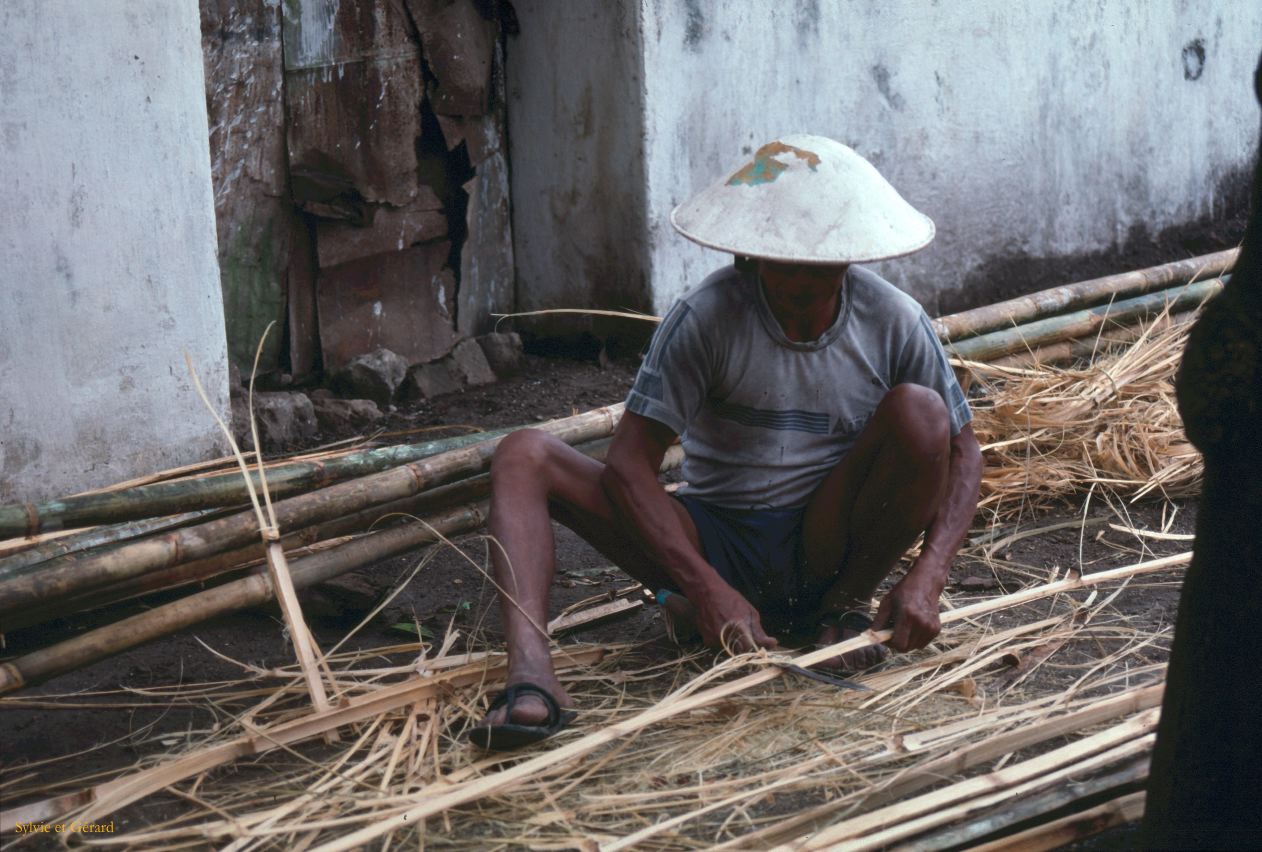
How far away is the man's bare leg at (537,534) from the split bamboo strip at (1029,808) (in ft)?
2.61

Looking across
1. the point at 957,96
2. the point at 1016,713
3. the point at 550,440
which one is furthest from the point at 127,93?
the point at 957,96

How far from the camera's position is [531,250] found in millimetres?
5680

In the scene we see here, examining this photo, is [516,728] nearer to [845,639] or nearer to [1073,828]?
[845,639]

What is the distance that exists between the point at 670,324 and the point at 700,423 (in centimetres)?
27

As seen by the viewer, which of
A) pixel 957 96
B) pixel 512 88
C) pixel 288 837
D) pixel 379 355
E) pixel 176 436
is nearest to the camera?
pixel 288 837

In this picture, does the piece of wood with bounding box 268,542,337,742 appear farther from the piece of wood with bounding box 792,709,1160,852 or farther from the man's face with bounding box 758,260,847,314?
the man's face with bounding box 758,260,847,314

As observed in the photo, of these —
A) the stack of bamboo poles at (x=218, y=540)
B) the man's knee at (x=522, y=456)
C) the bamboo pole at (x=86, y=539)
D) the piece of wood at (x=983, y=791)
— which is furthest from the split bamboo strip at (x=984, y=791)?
the bamboo pole at (x=86, y=539)

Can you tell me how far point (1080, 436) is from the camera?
174 inches

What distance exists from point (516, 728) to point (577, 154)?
10.9 ft

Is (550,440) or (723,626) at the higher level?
(550,440)

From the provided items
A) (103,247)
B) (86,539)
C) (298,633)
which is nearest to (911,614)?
(298,633)

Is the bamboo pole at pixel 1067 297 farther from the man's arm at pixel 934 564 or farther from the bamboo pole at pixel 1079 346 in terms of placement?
the man's arm at pixel 934 564

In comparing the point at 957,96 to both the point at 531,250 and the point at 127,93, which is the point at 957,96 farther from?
the point at 127,93

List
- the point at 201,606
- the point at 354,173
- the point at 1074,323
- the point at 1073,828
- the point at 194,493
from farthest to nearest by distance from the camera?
the point at 1074,323, the point at 354,173, the point at 194,493, the point at 201,606, the point at 1073,828
